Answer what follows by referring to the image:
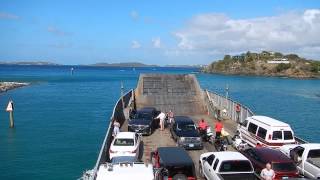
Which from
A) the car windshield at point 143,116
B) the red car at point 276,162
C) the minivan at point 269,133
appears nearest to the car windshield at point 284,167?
the red car at point 276,162

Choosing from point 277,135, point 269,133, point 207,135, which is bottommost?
point 207,135

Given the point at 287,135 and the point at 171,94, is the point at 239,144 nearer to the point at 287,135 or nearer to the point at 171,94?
the point at 287,135

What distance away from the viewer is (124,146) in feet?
72.1

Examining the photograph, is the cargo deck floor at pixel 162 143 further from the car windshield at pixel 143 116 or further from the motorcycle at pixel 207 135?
the car windshield at pixel 143 116

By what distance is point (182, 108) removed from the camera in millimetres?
Result: 40688

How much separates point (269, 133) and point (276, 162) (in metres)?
5.14

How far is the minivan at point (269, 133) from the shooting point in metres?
22.6

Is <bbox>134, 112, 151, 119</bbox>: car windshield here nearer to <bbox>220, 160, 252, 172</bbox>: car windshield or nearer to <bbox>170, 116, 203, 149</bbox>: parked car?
<bbox>170, 116, 203, 149</bbox>: parked car

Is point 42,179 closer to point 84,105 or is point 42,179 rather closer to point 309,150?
point 309,150

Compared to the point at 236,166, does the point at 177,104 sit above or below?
below

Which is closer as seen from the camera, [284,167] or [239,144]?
[284,167]

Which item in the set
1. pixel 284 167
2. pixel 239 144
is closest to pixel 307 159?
pixel 284 167

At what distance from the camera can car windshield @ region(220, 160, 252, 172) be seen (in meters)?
16.9

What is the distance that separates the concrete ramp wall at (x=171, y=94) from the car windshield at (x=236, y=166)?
889 inches
